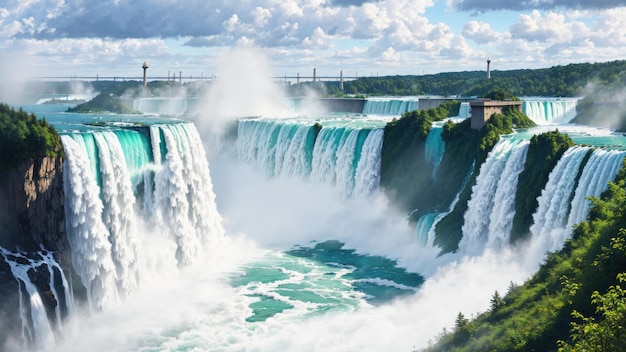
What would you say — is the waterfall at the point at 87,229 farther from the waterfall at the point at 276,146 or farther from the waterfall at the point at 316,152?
the waterfall at the point at 276,146

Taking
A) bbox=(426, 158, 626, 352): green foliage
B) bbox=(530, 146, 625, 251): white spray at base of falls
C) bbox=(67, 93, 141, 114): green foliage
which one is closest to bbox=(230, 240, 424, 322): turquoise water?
bbox=(530, 146, 625, 251): white spray at base of falls

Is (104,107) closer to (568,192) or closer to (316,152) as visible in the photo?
(316,152)

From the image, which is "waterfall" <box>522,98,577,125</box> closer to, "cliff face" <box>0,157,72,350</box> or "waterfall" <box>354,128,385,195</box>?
"waterfall" <box>354,128,385,195</box>

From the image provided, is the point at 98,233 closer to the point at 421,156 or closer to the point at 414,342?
the point at 414,342

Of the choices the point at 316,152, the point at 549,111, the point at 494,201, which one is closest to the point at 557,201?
the point at 494,201

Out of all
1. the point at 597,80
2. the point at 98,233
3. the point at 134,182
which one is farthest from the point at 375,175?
the point at 597,80

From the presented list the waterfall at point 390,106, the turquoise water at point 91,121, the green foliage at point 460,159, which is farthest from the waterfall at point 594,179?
the waterfall at point 390,106
